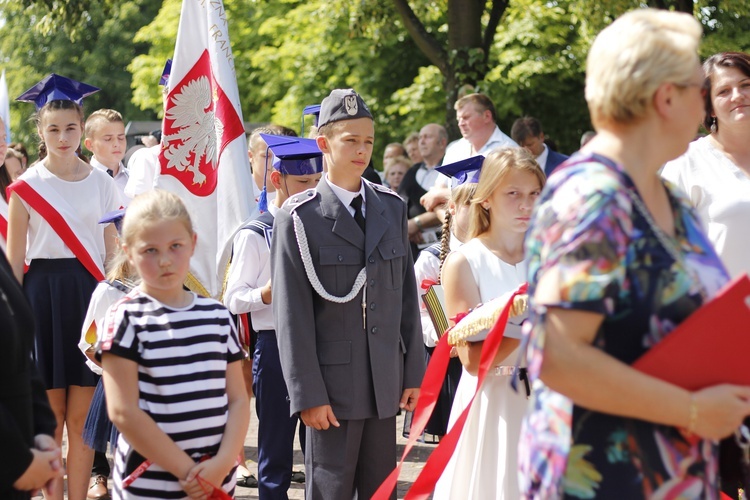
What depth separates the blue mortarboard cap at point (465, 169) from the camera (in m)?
5.51

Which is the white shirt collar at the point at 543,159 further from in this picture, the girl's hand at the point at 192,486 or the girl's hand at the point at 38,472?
the girl's hand at the point at 38,472

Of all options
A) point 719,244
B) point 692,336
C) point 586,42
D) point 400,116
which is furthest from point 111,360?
point 400,116

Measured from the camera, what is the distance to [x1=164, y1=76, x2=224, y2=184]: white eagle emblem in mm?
7152

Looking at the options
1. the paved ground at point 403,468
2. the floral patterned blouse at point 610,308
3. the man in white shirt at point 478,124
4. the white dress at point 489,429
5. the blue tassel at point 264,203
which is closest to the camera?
the floral patterned blouse at point 610,308

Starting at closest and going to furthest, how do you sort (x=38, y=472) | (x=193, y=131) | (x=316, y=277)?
(x=38, y=472) → (x=316, y=277) → (x=193, y=131)

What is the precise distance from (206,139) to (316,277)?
2.88 m

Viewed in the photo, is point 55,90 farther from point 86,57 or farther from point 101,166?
point 86,57

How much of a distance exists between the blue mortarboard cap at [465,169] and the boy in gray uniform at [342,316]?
769 mm

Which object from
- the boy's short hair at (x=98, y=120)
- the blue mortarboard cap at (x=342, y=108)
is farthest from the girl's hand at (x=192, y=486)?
the boy's short hair at (x=98, y=120)

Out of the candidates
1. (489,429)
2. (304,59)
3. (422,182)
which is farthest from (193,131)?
(304,59)

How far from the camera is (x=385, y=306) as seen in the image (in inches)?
187

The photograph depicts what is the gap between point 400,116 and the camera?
72.4 feet

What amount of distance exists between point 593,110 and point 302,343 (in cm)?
223

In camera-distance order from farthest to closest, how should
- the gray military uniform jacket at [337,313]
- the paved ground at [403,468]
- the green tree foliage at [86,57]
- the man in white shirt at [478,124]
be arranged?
the green tree foliage at [86,57], the man in white shirt at [478,124], the paved ground at [403,468], the gray military uniform jacket at [337,313]
